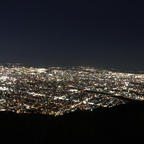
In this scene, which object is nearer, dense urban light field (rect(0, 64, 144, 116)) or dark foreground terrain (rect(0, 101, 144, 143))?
dark foreground terrain (rect(0, 101, 144, 143))

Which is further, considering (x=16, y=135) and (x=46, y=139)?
(x=16, y=135)

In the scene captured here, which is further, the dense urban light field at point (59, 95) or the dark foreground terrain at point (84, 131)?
the dense urban light field at point (59, 95)

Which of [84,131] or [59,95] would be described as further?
[59,95]

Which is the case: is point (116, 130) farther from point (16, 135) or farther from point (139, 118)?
point (16, 135)

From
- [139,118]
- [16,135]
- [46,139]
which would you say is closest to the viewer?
[46,139]

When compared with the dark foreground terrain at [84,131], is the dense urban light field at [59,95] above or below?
below

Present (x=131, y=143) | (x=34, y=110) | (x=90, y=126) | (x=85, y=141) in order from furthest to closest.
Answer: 1. (x=34, y=110)
2. (x=90, y=126)
3. (x=85, y=141)
4. (x=131, y=143)

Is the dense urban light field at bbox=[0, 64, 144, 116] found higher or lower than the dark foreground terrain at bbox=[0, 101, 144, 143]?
lower

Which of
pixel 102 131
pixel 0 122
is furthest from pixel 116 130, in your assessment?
pixel 0 122

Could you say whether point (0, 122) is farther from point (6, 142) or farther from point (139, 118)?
point (139, 118)

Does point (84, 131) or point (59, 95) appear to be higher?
point (84, 131)
